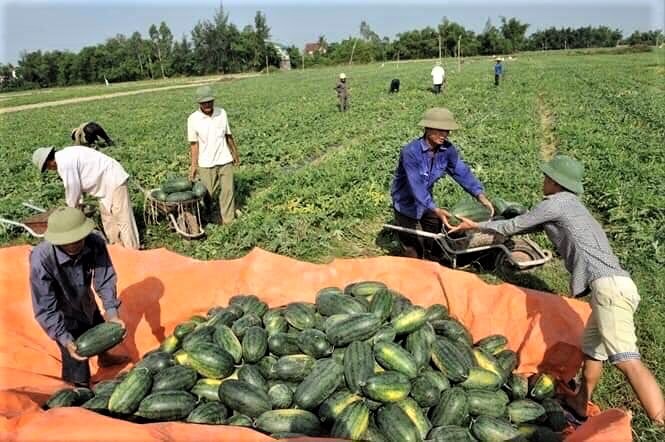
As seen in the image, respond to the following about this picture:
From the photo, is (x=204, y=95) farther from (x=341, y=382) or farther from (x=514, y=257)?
(x=341, y=382)

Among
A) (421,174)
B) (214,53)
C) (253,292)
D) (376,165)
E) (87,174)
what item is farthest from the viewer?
(214,53)

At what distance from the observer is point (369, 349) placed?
3.99m

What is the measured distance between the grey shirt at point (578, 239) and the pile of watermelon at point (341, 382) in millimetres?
942

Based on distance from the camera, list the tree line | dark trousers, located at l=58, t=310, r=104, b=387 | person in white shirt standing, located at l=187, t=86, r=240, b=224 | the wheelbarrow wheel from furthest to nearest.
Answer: the tree line < person in white shirt standing, located at l=187, t=86, r=240, b=224 < the wheelbarrow wheel < dark trousers, located at l=58, t=310, r=104, b=387

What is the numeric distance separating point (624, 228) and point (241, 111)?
22.5 meters

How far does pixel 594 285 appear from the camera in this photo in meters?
4.16

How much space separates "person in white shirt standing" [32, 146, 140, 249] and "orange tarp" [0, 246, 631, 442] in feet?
3.51

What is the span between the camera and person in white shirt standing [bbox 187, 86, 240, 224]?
834 cm

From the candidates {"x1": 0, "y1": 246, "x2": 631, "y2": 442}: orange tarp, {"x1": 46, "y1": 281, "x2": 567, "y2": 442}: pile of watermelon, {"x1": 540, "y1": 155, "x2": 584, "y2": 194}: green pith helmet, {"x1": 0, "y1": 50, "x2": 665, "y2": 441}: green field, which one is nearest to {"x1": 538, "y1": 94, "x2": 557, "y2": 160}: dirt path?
{"x1": 0, "y1": 50, "x2": 665, "y2": 441}: green field

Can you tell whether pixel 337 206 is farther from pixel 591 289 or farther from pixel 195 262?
pixel 591 289

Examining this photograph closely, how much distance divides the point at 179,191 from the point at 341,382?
A: 5248mm

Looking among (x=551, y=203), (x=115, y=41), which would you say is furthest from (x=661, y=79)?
(x=115, y=41)

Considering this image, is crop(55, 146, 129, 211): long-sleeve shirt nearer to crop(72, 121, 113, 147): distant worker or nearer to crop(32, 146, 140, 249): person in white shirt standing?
crop(32, 146, 140, 249): person in white shirt standing

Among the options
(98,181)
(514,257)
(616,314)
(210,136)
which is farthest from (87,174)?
(616,314)
